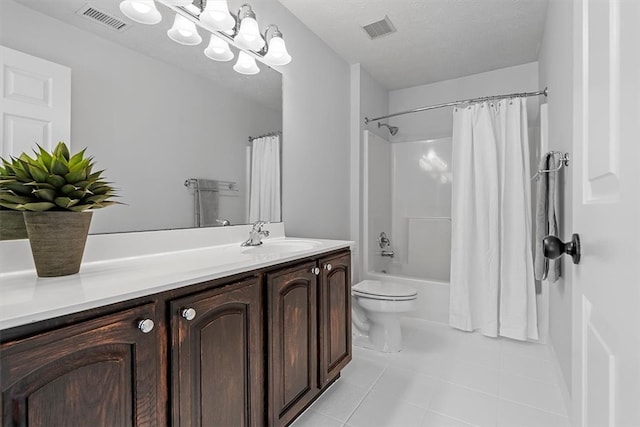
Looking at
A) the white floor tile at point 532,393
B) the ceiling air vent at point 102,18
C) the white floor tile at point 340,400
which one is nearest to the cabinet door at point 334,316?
the white floor tile at point 340,400

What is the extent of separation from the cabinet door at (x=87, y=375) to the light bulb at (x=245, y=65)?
147 cm

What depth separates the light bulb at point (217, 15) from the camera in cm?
149

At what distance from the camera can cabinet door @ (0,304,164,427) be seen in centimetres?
61

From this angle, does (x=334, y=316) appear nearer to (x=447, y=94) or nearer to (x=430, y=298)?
(x=430, y=298)

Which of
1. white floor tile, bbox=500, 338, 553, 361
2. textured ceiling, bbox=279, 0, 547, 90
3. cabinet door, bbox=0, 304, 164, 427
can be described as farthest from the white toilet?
textured ceiling, bbox=279, 0, 547, 90

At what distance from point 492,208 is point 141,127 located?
8.27ft

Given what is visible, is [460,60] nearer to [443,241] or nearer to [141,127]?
[443,241]

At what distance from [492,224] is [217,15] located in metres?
2.43

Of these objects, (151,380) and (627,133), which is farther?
(151,380)

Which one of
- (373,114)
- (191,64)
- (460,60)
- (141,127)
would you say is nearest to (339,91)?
(373,114)

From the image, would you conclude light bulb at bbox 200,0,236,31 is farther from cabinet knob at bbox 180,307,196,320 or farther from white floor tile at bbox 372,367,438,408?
white floor tile at bbox 372,367,438,408

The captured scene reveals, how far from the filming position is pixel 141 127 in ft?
4.33

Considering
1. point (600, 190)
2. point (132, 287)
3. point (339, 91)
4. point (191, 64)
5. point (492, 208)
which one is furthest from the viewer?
point (339, 91)

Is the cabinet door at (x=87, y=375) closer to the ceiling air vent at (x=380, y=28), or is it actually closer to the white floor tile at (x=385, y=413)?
the white floor tile at (x=385, y=413)
